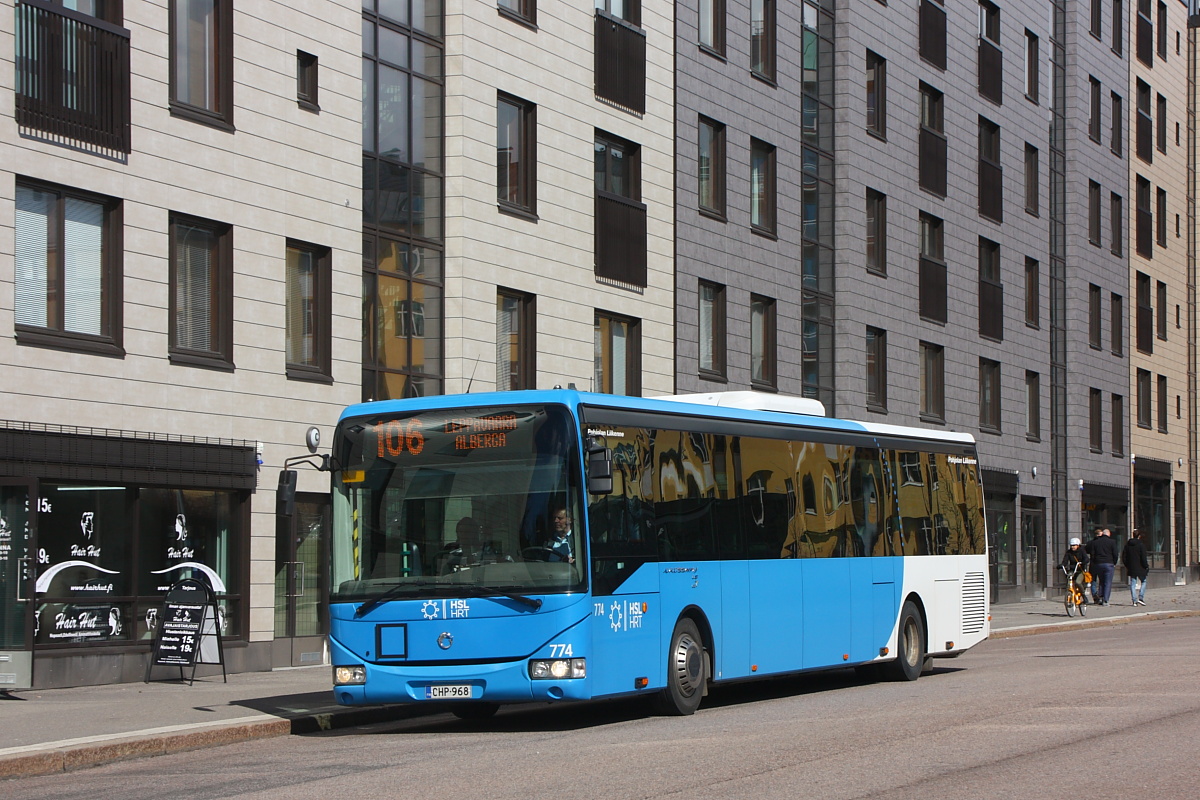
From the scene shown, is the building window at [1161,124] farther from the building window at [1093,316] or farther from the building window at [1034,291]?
the building window at [1034,291]

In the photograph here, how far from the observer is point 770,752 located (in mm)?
11938

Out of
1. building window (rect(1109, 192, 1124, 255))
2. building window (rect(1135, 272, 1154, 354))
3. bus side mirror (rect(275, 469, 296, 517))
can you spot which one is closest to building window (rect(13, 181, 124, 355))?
bus side mirror (rect(275, 469, 296, 517))

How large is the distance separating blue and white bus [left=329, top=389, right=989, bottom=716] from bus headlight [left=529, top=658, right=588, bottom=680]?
1 centimetres

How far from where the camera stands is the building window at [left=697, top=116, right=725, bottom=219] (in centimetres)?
3152

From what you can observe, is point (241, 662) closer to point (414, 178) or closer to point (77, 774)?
point (414, 178)

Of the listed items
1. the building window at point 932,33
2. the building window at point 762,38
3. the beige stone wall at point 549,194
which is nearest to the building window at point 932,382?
the building window at point 932,33

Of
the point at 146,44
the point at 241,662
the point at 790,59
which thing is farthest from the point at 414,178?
the point at 790,59

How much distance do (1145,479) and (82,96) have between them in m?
41.9

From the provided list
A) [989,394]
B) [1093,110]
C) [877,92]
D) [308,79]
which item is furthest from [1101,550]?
[308,79]

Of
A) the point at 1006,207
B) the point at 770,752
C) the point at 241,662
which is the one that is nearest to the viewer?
the point at 770,752

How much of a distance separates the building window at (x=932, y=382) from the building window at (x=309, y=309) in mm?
19894

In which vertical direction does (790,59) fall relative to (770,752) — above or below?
above

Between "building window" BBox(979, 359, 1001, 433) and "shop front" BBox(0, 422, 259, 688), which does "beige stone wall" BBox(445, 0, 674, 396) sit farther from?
"building window" BBox(979, 359, 1001, 433)

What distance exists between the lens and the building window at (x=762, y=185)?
33.2 m
